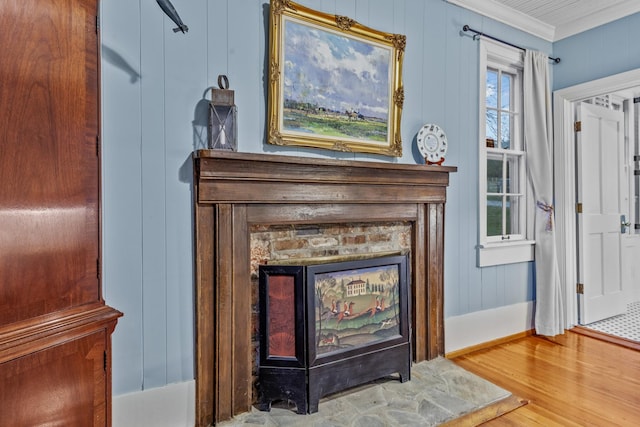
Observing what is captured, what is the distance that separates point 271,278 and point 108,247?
82 cm

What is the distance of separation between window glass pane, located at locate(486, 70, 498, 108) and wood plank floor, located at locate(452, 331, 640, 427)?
6.96 ft

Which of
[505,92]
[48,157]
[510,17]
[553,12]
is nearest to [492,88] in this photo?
[505,92]

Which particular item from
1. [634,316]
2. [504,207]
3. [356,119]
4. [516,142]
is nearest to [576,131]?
[516,142]

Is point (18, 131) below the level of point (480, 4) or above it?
below

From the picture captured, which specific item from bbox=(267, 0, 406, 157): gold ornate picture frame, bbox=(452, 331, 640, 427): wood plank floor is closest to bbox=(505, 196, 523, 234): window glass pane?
bbox=(452, 331, 640, 427): wood plank floor

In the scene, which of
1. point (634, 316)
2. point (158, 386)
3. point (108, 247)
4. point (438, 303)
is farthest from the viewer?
point (634, 316)

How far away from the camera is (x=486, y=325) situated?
3.06 metres

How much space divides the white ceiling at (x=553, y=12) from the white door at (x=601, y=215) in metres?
0.73

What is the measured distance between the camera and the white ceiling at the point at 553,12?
2.94 m

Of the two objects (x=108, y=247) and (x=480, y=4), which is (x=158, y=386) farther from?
(x=480, y=4)

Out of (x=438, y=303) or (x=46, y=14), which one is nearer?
(x=46, y=14)

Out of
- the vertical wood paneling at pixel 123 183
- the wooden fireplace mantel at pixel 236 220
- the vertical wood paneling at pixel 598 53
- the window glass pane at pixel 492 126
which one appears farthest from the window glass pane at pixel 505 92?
the vertical wood paneling at pixel 123 183

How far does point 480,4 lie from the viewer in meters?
2.91

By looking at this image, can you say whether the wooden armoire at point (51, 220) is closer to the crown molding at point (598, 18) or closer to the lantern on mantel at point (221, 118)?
the lantern on mantel at point (221, 118)
